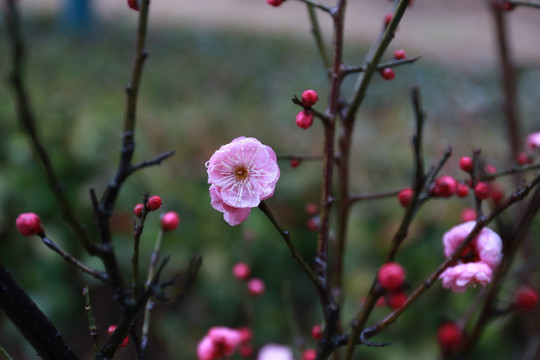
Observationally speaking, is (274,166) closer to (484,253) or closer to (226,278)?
(484,253)

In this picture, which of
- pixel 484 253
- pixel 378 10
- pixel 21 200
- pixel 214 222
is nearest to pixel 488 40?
Result: pixel 378 10

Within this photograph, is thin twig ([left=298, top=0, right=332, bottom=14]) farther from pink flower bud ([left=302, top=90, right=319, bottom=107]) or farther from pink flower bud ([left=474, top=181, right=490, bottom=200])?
pink flower bud ([left=474, top=181, right=490, bottom=200])

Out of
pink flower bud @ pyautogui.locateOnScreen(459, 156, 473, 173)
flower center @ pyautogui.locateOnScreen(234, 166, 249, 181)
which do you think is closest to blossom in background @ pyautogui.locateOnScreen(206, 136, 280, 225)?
flower center @ pyautogui.locateOnScreen(234, 166, 249, 181)

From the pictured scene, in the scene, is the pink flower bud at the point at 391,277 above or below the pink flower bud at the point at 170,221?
above

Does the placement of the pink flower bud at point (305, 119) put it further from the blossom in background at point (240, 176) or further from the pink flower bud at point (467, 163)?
the pink flower bud at point (467, 163)

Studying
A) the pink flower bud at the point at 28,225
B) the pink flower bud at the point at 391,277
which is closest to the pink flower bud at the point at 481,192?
the pink flower bud at the point at 391,277

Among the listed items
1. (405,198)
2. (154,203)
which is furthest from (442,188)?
(154,203)

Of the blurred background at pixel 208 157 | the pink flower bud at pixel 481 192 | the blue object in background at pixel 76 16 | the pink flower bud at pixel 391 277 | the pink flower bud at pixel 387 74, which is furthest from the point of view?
the blue object in background at pixel 76 16

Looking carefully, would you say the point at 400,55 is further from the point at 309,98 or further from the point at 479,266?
the point at 479,266
